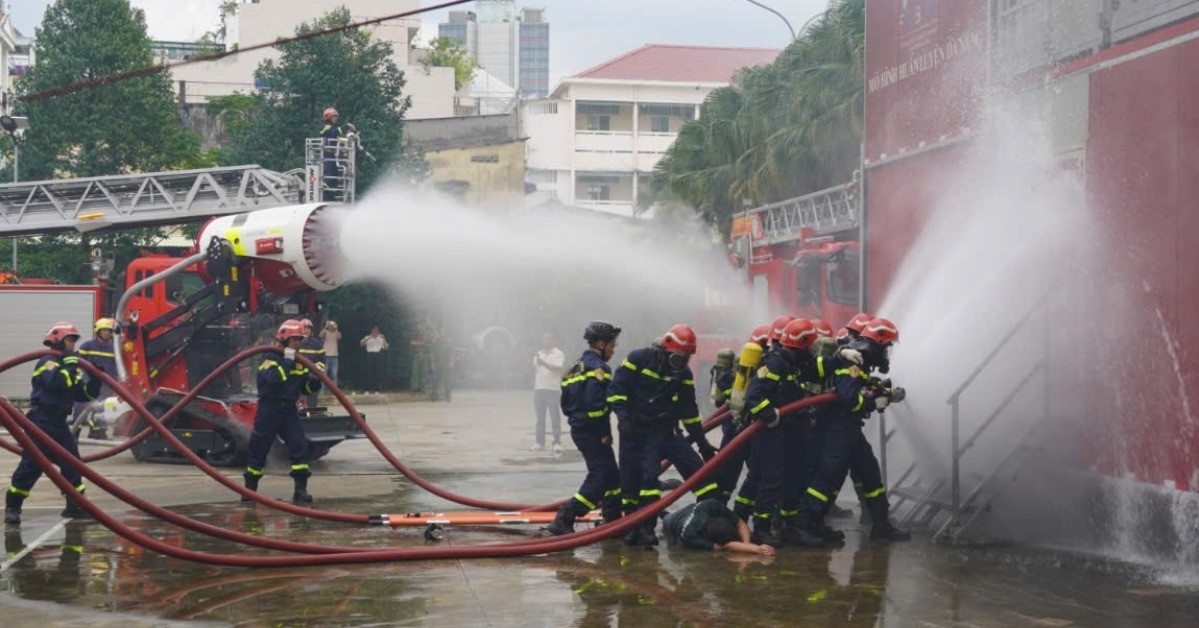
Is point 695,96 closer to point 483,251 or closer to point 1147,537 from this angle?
point 483,251

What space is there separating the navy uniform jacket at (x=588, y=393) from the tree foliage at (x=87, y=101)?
78.2 ft

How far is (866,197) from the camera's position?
11453 mm

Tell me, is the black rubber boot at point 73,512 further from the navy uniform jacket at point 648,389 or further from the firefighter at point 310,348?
the navy uniform jacket at point 648,389

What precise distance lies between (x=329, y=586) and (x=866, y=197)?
5.75 m

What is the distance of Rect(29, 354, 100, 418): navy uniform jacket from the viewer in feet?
35.2

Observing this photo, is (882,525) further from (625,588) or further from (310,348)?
(310,348)

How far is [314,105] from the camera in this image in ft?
99.2

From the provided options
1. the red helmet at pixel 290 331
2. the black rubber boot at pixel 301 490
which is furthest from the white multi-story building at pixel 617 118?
the black rubber boot at pixel 301 490

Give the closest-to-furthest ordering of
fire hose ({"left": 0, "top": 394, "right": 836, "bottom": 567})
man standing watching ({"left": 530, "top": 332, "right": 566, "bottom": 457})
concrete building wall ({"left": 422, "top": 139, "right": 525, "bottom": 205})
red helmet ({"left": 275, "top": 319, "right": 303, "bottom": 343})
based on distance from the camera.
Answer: fire hose ({"left": 0, "top": 394, "right": 836, "bottom": 567})
red helmet ({"left": 275, "top": 319, "right": 303, "bottom": 343})
man standing watching ({"left": 530, "top": 332, "right": 566, "bottom": 457})
concrete building wall ({"left": 422, "top": 139, "right": 525, "bottom": 205})

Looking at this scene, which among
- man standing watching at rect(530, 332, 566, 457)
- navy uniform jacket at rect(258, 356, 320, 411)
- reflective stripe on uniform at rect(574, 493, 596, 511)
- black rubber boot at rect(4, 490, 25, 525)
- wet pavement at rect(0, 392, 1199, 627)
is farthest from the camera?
man standing watching at rect(530, 332, 566, 457)

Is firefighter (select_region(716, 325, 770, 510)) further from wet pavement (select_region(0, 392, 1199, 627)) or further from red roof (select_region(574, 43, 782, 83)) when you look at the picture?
red roof (select_region(574, 43, 782, 83))

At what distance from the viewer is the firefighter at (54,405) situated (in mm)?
10688

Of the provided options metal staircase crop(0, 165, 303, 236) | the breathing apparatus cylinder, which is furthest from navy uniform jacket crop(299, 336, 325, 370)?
metal staircase crop(0, 165, 303, 236)

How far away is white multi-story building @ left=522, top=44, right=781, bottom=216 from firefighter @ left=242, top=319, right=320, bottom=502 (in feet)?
147
